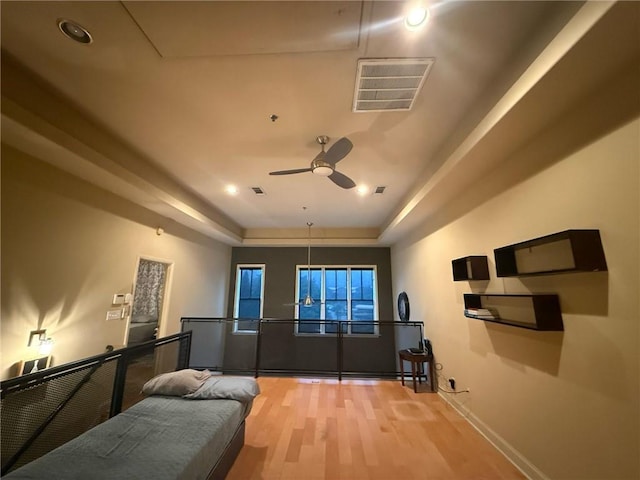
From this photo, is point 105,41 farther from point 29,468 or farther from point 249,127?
point 29,468

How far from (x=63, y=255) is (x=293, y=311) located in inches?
202

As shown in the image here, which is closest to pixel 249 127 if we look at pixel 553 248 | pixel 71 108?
pixel 71 108

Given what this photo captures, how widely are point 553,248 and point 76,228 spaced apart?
472 centimetres

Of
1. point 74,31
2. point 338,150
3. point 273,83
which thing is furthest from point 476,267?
point 74,31

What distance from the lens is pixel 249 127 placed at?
→ 2.65 metres

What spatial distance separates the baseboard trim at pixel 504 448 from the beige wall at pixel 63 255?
15.2ft

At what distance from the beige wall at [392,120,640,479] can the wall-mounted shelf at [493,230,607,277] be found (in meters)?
0.07

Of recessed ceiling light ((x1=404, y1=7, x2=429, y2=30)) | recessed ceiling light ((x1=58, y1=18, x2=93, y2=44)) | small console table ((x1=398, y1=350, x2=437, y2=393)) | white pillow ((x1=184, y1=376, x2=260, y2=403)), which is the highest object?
recessed ceiling light ((x1=58, y1=18, x2=93, y2=44))

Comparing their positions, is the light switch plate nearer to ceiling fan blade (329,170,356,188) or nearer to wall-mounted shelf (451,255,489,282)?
ceiling fan blade (329,170,356,188)

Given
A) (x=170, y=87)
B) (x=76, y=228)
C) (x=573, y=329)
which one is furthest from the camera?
(x=76, y=228)

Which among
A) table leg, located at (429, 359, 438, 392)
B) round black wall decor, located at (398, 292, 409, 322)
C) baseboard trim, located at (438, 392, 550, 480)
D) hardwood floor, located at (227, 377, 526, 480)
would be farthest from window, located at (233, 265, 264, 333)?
baseboard trim, located at (438, 392, 550, 480)

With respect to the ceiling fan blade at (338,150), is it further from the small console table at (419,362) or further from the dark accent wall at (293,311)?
the dark accent wall at (293,311)

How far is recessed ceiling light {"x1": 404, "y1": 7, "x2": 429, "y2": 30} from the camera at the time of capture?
59.8 inches

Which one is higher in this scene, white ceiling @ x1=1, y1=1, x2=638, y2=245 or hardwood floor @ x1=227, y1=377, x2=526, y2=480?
white ceiling @ x1=1, y1=1, x2=638, y2=245
